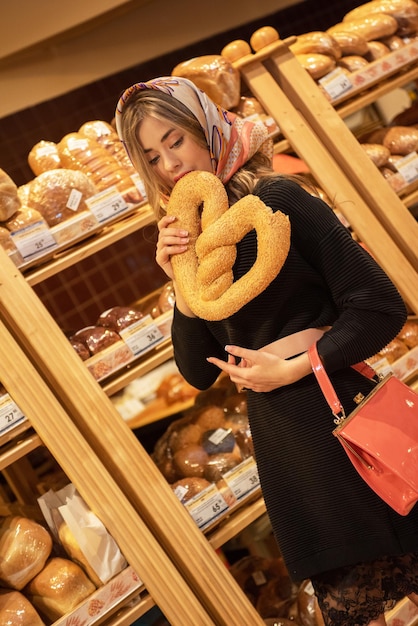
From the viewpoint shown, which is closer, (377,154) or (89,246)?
(89,246)

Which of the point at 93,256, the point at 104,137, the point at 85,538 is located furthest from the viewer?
the point at 93,256

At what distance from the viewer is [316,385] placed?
1.47m

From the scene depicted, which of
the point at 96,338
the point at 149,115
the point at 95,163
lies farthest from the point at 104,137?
the point at 149,115

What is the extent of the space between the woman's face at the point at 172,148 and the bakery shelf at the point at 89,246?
849 mm

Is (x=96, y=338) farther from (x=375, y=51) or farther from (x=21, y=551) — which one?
(x=375, y=51)

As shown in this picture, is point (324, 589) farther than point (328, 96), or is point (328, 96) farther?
point (328, 96)

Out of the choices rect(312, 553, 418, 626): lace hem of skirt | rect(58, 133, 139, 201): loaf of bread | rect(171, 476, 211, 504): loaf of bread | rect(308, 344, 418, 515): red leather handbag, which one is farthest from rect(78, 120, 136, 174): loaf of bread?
rect(312, 553, 418, 626): lace hem of skirt

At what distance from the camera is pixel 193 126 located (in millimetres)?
1498

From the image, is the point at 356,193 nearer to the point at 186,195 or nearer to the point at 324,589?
the point at 186,195

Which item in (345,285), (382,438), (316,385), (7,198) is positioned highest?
(7,198)

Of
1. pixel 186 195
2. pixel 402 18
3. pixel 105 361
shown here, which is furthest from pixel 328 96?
pixel 186 195

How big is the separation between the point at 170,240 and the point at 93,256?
207cm

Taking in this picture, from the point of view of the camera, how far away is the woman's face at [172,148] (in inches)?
59.0

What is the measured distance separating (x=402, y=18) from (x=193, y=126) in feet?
6.51
